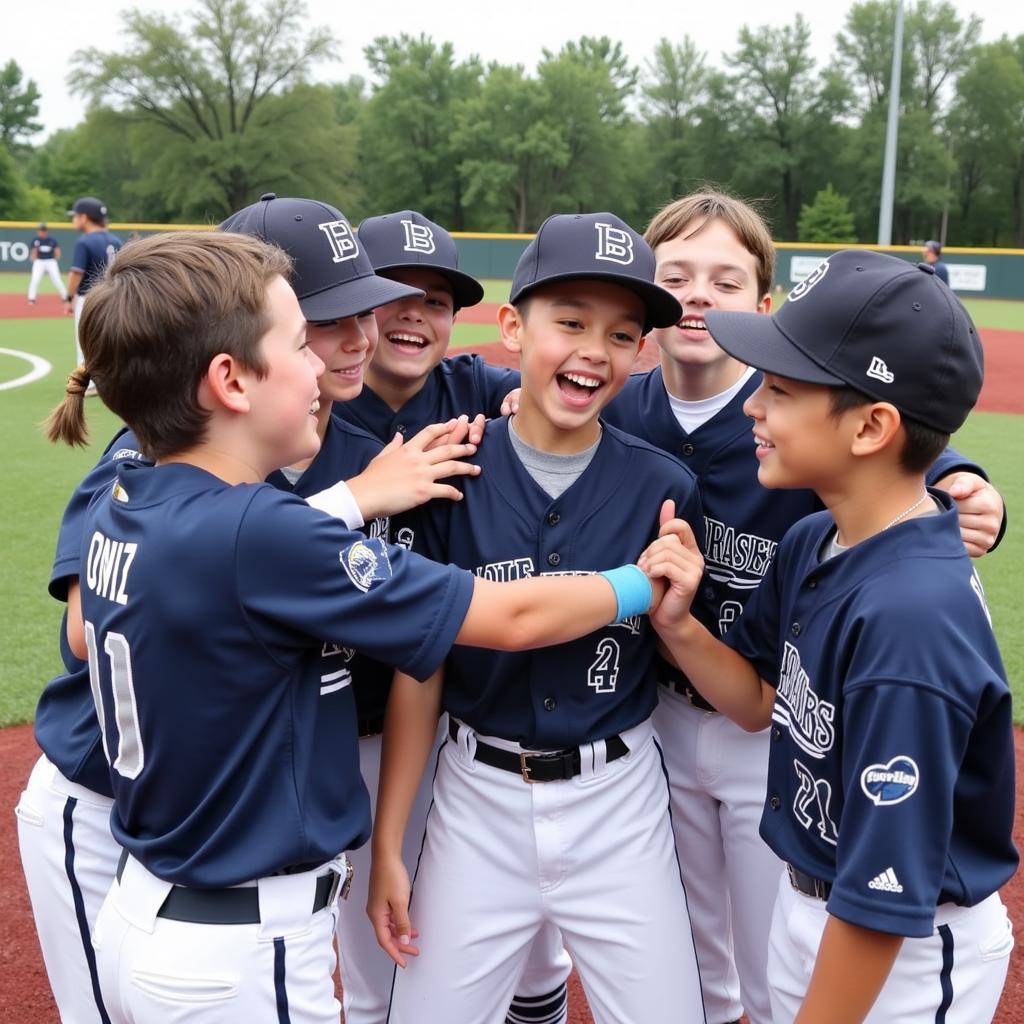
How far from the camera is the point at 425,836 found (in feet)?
6.97

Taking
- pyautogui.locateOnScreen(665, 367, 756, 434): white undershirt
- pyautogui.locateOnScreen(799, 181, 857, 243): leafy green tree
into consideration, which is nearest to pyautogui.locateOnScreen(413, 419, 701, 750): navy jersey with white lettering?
pyautogui.locateOnScreen(665, 367, 756, 434): white undershirt

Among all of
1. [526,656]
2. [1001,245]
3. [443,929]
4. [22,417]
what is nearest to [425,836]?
[443,929]

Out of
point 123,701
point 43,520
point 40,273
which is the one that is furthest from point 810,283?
point 40,273

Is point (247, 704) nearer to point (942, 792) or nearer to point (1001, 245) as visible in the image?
point (942, 792)

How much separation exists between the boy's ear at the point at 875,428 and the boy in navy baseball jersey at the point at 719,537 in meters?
0.51

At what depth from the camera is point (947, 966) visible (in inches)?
65.0

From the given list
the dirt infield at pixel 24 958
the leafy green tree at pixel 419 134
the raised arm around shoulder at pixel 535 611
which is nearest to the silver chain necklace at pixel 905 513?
the raised arm around shoulder at pixel 535 611

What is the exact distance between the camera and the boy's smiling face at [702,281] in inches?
94.3

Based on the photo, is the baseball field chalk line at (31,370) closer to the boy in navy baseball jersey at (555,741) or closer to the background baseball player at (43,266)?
the background baseball player at (43,266)

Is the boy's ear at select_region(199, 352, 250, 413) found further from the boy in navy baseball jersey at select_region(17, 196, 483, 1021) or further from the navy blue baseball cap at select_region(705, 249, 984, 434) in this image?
the navy blue baseball cap at select_region(705, 249, 984, 434)

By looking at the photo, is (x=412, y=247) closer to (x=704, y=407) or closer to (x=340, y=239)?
(x=340, y=239)

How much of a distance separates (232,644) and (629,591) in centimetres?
69

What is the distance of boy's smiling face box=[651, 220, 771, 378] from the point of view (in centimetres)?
239

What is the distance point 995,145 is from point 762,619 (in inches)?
2271
